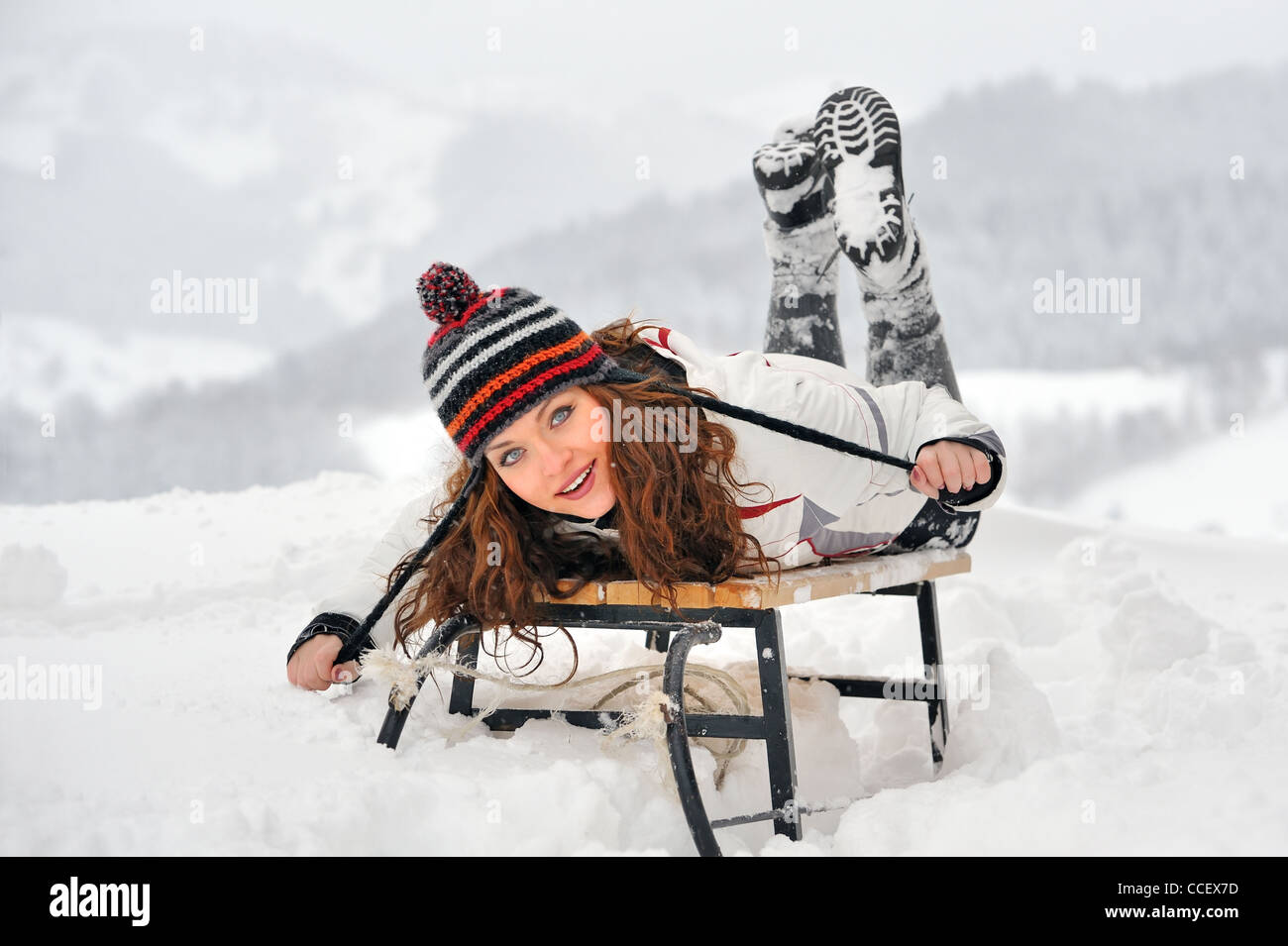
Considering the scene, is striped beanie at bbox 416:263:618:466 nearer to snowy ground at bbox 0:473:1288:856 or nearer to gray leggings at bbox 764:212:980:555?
snowy ground at bbox 0:473:1288:856

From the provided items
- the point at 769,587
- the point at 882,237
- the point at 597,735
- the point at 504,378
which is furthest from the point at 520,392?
the point at 882,237

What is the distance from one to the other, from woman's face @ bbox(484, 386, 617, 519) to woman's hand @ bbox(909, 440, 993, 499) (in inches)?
16.7

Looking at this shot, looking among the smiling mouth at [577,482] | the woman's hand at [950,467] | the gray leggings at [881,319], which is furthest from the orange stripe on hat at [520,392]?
the gray leggings at [881,319]

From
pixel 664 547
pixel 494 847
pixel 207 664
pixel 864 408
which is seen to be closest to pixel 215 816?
pixel 494 847

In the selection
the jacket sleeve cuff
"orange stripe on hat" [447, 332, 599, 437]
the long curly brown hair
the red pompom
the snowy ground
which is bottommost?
the snowy ground

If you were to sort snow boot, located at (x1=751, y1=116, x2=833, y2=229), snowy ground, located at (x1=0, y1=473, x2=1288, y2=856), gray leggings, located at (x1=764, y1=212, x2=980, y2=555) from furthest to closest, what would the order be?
snow boot, located at (x1=751, y1=116, x2=833, y2=229)
gray leggings, located at (x1=764, y1=212, x2=980, y2=555)
snowy ground, located at (x1=0, y1=473, x2=1288, y2=856)

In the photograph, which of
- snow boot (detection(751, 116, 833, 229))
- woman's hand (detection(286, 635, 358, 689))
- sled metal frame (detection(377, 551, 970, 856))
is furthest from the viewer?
snow boot (detection(751, 116, 833, 229))

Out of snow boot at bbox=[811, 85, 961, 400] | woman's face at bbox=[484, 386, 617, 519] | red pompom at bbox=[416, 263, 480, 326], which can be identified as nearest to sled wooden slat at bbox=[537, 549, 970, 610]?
woman's face at bbox=[484, 386, 617, 519]

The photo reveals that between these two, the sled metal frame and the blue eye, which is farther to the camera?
the blue eye

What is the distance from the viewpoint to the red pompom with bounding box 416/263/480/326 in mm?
1458

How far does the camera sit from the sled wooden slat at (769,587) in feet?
4.73

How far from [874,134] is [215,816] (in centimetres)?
160

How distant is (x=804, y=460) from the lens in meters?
1.59

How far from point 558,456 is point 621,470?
0.09 metres
